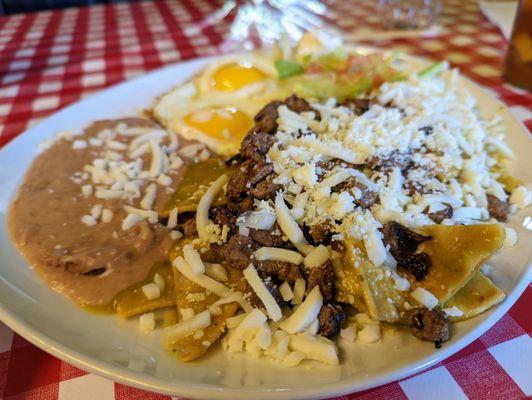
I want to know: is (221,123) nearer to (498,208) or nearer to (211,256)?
(211,256)

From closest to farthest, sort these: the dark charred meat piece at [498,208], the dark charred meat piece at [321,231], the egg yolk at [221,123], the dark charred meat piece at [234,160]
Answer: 1. the dark charred meat piece at [321,231]
2. the dark charred meat piece at [498,208]
3. the dark charred meat piece at [234,160]
4. the egg yolk at [221,123]

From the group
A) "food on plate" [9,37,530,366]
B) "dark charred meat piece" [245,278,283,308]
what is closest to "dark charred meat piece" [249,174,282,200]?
"food on plate" [9,37,530,366]

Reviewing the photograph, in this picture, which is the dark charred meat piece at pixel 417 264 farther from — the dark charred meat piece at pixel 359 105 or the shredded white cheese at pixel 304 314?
the dark charred meat piece at pixel 359 105

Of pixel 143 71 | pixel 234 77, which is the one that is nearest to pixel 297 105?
pixel 234 77

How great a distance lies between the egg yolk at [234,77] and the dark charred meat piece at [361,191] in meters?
1.58

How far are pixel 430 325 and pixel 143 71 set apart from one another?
3.22 meters

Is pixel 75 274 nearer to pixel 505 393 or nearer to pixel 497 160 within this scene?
pixel 505 393

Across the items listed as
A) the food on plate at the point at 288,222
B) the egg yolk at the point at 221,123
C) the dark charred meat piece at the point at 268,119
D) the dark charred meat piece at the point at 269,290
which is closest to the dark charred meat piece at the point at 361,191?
the food on plate at the point at 288,222

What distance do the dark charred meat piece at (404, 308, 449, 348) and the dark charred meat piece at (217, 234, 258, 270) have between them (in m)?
0.60

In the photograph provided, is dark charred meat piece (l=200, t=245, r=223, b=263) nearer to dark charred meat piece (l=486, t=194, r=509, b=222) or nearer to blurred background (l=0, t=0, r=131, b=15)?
dark charred meat piece (l=486, t=194, r=509, b=222)

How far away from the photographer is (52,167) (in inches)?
93.5

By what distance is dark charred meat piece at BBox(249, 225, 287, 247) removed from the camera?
170 centimetres

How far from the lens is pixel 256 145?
78.1 inches

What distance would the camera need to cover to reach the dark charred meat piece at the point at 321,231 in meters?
1.67
